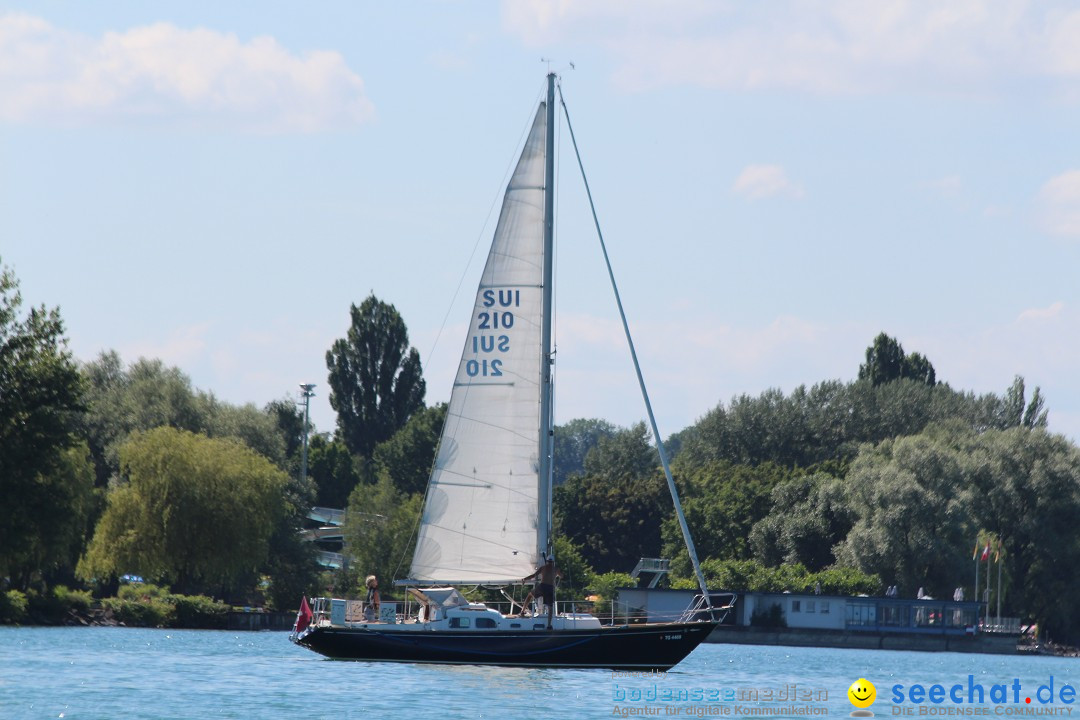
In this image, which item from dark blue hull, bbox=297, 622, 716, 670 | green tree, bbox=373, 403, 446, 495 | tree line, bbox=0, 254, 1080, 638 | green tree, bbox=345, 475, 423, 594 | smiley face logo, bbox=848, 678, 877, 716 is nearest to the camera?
smiley face logo, bbox=848, 678, 877, 716

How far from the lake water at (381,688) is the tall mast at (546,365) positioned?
13.7 ft

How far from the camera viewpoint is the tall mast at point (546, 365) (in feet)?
151

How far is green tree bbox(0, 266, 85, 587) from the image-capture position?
4944 centimetres

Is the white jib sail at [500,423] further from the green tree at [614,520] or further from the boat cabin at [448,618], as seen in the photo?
the green tree at [614,520]

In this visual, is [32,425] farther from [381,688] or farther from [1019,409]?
[1019,409]

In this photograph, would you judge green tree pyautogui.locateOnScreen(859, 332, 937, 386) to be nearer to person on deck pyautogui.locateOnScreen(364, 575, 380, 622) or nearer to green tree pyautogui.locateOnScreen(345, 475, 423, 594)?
green tree pyautogui.locateOnScreen(345, 475, 423, 594)

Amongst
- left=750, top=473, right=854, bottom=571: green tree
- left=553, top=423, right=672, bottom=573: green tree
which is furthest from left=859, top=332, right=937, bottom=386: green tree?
left=750, top=473, right=854, bottom=571: green tree

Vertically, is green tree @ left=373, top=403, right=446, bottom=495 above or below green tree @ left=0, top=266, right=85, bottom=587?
above

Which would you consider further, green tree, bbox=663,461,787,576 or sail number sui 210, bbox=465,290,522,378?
green tree, bbox=663,461,787,576

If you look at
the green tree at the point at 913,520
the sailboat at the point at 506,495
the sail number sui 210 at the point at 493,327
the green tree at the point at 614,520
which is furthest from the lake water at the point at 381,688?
the green tree at the point at 614,520

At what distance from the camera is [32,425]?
50.2m

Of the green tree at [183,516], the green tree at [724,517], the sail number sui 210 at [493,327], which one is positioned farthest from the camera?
the green tree at [724,517]

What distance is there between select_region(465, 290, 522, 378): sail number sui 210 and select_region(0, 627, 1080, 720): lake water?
8.36 meters

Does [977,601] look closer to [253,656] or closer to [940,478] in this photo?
[940,478]
